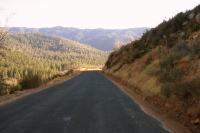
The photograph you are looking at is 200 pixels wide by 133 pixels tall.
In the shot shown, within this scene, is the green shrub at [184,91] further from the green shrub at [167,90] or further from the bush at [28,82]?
the bush at [28,82]

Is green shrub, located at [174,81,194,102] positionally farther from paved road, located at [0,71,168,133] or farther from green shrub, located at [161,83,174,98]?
paved road, located at [0,71,168,133]

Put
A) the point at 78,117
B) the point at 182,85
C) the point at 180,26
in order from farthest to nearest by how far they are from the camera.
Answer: the point at 180,26 → the point at 182,85 → the point at 78,117

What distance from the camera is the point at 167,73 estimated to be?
31.3 ft

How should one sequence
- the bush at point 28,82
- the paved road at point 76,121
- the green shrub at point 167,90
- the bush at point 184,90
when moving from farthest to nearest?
the bush at point 28,82, the green shrub at point 167,90, the bush at point 184,90, the paved road at point 76,121

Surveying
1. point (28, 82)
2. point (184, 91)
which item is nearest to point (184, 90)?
point (184, 91)

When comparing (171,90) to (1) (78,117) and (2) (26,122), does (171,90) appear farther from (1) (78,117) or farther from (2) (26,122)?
(2) (26,122)

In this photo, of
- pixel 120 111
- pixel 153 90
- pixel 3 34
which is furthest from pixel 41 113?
pixel 3 34

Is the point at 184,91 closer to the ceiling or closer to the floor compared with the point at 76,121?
closer to the ceiling

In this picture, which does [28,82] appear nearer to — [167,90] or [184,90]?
[167,90]

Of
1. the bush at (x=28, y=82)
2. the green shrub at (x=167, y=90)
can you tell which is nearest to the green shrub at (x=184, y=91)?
the green shrub at (x=167, y=90)

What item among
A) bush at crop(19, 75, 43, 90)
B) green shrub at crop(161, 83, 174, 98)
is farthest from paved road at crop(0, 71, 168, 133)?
bush at crop(19, 75, 43, 90)

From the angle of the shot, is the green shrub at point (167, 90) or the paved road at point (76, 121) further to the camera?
the green shrub at point (167, 90)

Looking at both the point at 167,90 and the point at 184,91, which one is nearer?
the point at 184,91

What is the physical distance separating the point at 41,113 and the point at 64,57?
599ft
